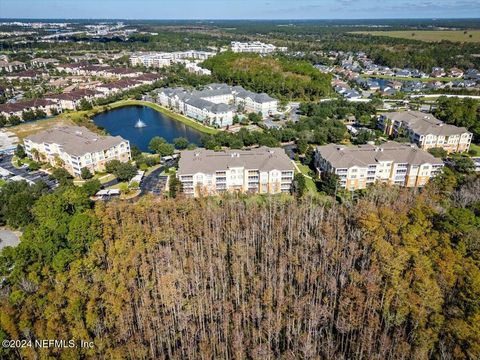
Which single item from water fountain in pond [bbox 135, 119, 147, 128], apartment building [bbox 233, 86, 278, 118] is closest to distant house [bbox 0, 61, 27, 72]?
water fountain in pond [bbox 135, 119, 147, 128]

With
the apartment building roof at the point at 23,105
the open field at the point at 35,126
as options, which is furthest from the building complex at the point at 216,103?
the apartment building roof at the point at 23,105

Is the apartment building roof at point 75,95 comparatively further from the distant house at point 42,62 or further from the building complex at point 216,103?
the distant house at point 42,62

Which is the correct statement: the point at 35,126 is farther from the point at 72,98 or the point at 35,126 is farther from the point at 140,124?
the point at 140,124

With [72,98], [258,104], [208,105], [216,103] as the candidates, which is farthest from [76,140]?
[72,98]

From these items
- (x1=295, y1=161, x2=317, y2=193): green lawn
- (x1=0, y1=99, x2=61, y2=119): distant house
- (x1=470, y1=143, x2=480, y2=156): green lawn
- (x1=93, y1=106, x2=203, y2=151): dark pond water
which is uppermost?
(x1=0, y1=99, x2=61, y2=119): distant house

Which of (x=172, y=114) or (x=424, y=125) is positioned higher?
(x=424, y=125)

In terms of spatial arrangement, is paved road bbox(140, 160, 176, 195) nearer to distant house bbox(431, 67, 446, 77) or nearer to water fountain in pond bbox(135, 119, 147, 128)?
water fountain in pond bbox(135, 119, 147, 128)
